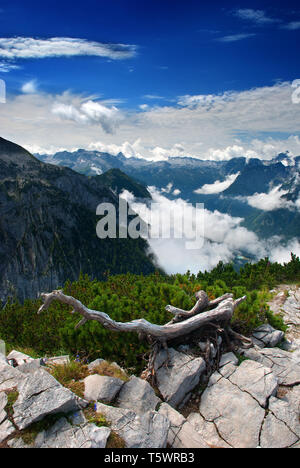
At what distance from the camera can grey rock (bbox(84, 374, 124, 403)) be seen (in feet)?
22.9

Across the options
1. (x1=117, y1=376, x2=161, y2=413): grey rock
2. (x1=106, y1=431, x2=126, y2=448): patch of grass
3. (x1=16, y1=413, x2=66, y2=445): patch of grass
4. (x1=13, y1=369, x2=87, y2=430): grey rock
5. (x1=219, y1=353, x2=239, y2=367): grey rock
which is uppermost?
(x1=13, y1=369, x2=87, y2=430): grey rock

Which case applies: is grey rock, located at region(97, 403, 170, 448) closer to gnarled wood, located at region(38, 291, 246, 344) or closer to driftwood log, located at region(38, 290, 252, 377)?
driftwood log, located at region(38, 290, 252, 377)

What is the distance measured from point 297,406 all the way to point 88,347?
6.79 meters

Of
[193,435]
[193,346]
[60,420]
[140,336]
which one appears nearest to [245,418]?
[193,435]

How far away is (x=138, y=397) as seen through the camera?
7309 millimetres

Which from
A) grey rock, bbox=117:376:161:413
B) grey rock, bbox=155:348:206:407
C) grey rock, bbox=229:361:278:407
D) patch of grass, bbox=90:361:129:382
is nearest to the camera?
grey rock, bbox=117:376:161:413

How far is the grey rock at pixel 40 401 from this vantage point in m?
5.74

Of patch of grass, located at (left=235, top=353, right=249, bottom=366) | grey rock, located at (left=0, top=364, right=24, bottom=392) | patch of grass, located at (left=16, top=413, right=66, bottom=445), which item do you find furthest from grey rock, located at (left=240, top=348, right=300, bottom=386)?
grey rock, located at (left=0, top=364, right=24, bottom=392)

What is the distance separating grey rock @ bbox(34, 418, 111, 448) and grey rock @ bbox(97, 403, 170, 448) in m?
0.42

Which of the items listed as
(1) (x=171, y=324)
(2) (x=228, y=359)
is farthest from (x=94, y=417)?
(2) (x=228, y=359)

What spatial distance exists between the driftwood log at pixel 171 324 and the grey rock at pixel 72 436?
3.04 meters

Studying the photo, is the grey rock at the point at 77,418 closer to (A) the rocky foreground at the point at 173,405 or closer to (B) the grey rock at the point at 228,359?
(A) the rocky foreground at the point at 173,405

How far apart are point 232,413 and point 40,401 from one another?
5.03 metres
